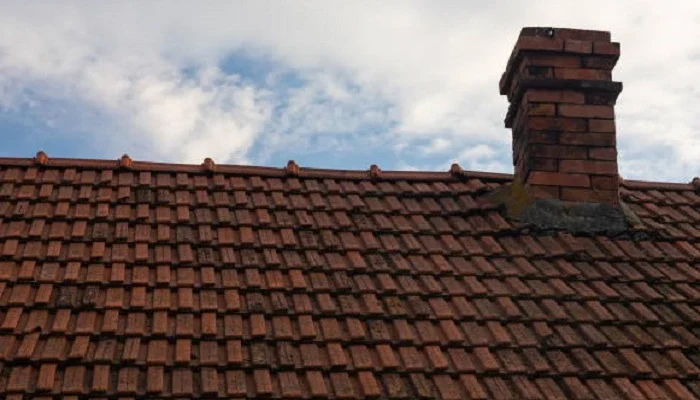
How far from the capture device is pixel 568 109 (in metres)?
7.00

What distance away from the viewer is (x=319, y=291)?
5.49 meters

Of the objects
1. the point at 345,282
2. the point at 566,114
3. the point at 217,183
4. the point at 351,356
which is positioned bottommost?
the point at 351,356

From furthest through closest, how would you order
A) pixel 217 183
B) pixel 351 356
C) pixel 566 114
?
1. pixel 566 114
2. pixel 217 183
3. pixel 351 356

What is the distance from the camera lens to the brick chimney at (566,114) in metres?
6.87

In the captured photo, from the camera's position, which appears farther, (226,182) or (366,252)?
(226,182)

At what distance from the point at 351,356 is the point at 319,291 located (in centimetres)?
63

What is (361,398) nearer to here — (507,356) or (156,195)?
(507,356)

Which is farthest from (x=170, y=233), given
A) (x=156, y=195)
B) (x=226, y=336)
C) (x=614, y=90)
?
(x=614, y=90)

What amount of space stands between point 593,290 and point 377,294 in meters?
1.48

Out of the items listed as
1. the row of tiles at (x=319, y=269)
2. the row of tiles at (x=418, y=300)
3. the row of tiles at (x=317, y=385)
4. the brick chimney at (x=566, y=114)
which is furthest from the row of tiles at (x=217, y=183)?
the row of tiles at (x=317, y=385)

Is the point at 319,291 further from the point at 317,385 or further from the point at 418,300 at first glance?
the point at 317,385

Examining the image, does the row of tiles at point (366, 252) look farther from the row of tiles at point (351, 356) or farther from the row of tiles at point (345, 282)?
the row of tiles at point (351, 356)

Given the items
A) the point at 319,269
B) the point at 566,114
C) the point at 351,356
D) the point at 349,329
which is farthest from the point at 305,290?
the point at 566,114

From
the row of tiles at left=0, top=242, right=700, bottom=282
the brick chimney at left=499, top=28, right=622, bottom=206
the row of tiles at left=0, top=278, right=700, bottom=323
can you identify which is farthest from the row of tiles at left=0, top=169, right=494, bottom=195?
the row of tiles at left=0, top=278, right=700, bottom=323
